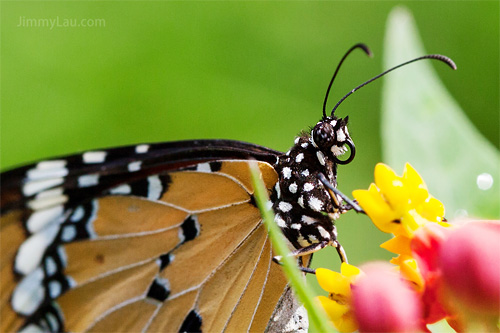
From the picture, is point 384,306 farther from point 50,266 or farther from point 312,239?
point 50,266

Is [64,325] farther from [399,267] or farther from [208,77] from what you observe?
[208,77]

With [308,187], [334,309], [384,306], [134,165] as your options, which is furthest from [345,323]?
[134,165]

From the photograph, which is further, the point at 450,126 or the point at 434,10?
the point at 434,10

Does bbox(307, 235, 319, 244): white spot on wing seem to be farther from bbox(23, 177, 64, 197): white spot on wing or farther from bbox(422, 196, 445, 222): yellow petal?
bbox(23, 177, 64, 197): white spot on wing

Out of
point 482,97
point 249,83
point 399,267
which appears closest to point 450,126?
point 399,267

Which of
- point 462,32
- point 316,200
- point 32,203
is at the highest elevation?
point 462,32

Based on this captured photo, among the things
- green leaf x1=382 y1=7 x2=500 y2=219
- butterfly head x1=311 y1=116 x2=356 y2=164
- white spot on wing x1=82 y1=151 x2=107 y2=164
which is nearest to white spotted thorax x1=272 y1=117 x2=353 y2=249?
butterfly head x1=311 y1=116 x2=356 y2=164
